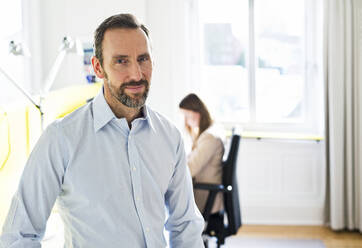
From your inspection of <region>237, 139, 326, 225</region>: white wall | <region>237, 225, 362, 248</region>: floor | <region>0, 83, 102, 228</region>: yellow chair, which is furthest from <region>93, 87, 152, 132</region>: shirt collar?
<region>237, 139, 326, 225</region>: white wall

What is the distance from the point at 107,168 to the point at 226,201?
5.84 feet

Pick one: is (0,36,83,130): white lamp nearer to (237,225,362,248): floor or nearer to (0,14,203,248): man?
(0,14,203,248): man

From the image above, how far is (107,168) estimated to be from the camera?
1.14 meters

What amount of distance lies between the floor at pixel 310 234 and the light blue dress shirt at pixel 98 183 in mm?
2784

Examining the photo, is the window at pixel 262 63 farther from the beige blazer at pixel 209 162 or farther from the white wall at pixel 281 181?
the beige blazer at pixel 209 162

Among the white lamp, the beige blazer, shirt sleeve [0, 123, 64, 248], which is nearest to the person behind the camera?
shirt sleeve [0, 123, 64, 248]

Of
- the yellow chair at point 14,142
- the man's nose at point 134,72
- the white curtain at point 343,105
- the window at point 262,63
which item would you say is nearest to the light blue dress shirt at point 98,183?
the man's nose at point 134,72

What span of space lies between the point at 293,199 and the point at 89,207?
3328 mm

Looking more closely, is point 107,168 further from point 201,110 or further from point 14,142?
point 201,110

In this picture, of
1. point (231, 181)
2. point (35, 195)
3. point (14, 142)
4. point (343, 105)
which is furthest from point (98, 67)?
point (343, 105)

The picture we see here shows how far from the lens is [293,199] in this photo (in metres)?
4.21

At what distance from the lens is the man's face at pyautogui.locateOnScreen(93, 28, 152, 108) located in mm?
1137

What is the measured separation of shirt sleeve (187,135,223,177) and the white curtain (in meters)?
1.35

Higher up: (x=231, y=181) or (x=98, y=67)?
(x=98, y=67)
